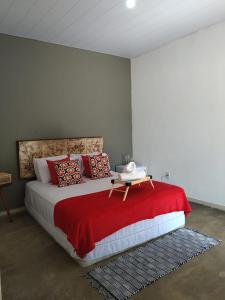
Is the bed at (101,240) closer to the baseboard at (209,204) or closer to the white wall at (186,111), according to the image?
the baseboard at (209,204)

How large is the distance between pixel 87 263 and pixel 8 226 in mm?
1506

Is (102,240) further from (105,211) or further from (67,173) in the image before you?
(67,173)

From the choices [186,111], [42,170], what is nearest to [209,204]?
[186,111]

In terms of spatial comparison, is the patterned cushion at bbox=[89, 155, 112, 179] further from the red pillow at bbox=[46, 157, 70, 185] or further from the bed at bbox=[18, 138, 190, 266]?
the red pillow at bbox=[46, 157, 70, 185]

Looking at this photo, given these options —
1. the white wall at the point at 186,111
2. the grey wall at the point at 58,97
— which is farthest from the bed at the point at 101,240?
the white wall at the point at 186,111

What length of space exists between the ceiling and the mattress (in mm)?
2200

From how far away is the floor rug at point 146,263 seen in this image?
1.88 metres

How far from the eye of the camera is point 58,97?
3.93 m

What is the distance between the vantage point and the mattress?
2.26m

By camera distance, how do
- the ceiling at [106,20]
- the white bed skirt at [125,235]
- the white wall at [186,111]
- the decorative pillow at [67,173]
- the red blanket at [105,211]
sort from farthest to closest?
1. the white wall at [186,111]
2. the decorative pillow at [67,173]
3. the ceiling at [106,20]
4. the white bed skirt at [125,235]
5. the red blanket at [105,211]

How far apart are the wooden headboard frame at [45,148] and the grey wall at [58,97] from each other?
9cm

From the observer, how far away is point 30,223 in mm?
3191

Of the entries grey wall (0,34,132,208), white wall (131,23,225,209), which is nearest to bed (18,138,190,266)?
grey wall (0,34,132,208)

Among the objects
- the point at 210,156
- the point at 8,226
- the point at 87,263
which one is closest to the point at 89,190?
the point at 87,263
